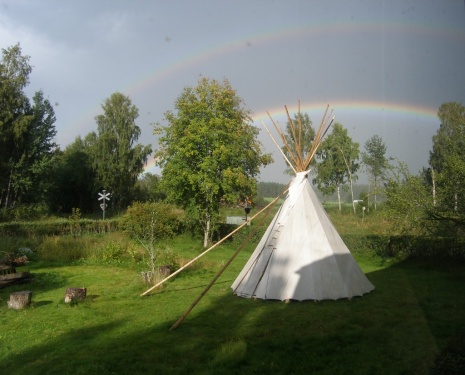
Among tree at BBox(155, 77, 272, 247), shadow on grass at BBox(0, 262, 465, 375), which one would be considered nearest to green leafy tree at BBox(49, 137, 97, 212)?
tree at BBox(155, 77, 272, 247)

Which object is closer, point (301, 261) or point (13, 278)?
point (301, 261)

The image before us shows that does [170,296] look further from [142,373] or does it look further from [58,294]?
[142,373]

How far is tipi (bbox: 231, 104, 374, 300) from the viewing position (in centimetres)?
777

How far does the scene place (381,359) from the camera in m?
4.75

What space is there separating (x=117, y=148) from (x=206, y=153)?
2066 cm

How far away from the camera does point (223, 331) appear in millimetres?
6141

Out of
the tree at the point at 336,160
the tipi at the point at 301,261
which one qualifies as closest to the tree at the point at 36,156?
the tree at the point at 336,160

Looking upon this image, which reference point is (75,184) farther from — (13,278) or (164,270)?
(164,270)

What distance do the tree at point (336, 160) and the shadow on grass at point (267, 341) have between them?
22.2 meters

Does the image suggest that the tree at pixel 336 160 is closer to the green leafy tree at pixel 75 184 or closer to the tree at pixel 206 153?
the tree at pixel 206 153

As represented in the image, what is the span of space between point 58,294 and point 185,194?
11.2m

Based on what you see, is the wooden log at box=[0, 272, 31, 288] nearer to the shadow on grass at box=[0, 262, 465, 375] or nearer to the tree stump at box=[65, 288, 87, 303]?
the tree stump at box=[65, 288, 87, 303]

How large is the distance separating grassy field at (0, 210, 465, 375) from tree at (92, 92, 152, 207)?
2745 centimetres

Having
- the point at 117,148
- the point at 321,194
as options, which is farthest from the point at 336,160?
the point at 117,148
